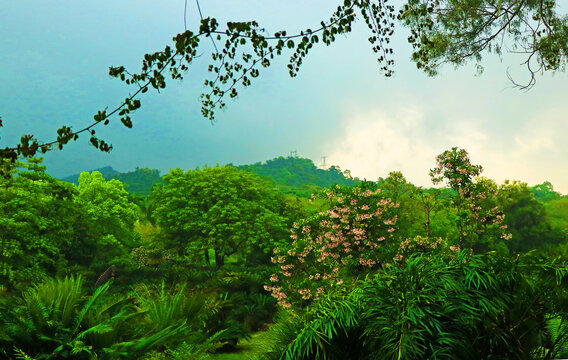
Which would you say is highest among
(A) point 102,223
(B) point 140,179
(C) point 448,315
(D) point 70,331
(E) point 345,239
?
(B) point 140,179

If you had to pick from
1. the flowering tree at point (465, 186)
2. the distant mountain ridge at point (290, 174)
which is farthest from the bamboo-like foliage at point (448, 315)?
the distant mountain ridge at point (290, 174)

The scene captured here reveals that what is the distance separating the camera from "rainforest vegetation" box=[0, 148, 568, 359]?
5.21 m

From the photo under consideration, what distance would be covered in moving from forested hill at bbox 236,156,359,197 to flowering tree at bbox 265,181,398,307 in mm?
76434

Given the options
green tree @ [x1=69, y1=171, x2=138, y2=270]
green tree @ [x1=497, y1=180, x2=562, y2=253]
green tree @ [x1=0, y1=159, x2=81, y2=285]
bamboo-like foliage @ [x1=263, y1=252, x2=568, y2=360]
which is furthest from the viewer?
green tree @ [x1=497, y1=180, x2=562, y2=253]

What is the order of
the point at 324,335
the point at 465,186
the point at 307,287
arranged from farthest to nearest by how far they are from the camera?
the point at 465,186 < the point at 307,287 < the point at 324,335

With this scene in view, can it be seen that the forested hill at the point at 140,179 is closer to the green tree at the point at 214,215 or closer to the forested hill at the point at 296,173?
the forested hill at the point at 296,173

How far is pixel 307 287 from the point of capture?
13.2m

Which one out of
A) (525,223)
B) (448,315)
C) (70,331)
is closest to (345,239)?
(448,315)

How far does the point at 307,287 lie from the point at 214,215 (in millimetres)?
22225

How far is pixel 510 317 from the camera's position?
17.7ft

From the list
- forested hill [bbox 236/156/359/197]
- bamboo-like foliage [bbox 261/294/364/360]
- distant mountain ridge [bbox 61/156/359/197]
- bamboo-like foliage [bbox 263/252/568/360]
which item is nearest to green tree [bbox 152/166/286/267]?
bamboo-like foliage [bbox 261/294/364/360]

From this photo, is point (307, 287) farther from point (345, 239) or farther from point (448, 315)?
point (448, 315)

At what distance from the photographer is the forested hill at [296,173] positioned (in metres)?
97.1

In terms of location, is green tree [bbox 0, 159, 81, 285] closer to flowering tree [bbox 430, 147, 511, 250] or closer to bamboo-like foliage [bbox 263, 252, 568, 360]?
flowering tree [bbox 430, 147, 511, 250]
